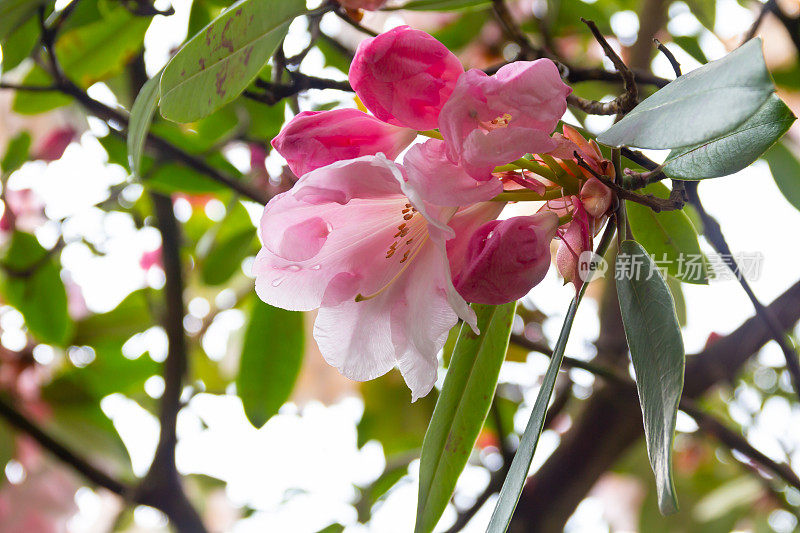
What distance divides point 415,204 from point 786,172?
1.90 feet

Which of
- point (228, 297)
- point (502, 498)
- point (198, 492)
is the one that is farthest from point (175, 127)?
point (198, 492)

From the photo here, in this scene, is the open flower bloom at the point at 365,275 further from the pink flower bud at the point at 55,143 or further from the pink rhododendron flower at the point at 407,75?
the pink flower bud at the point at 55,143

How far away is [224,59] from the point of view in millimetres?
457

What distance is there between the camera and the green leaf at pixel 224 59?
0.44 m

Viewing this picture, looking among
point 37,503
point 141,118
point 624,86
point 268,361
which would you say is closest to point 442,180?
point 624,86

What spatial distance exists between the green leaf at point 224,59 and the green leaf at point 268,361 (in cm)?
56

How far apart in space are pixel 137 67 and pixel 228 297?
61 cm

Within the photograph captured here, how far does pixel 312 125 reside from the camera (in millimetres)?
419

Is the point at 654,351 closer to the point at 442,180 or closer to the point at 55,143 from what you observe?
the point at 442,180

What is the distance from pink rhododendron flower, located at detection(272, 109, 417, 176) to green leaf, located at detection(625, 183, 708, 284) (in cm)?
26

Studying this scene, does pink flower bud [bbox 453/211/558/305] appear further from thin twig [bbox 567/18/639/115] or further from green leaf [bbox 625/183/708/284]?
green leaf [bbox 625/183/708/284]

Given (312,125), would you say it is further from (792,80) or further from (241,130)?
(792,80)

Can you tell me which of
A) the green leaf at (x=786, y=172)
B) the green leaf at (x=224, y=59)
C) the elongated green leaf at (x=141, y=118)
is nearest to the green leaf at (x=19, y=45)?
the elongated green leaf at (x=141, y=118)

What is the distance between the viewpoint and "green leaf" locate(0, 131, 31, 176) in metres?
1.27
